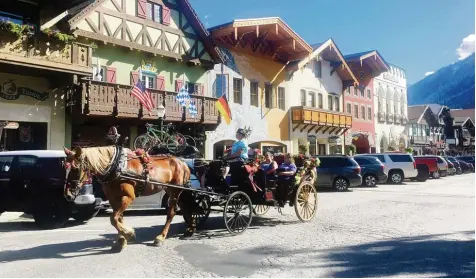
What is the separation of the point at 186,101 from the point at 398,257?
14956mm

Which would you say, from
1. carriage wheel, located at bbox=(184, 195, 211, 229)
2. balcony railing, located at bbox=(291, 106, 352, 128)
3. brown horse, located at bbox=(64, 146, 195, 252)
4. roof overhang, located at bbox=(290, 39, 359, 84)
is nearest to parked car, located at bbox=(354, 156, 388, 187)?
balcony railing, located at bbox=(291, 106, 352, 128)

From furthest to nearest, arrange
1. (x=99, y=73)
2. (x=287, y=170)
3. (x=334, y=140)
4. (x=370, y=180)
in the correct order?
1. (x=334, y=140)
2. (x=370, y=180)
3. (x=99, y=73)
4. (x=287, y=170)

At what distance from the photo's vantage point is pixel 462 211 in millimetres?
12000

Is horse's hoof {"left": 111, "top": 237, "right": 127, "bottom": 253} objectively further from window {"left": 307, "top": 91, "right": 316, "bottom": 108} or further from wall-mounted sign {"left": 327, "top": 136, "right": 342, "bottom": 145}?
wall-mounted sign {"left": 327, "top": 136, "right": 342, "bottom": 145}

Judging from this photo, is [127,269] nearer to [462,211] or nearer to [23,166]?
[23,166]

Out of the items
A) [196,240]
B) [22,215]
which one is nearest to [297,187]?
[196,240]

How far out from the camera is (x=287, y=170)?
995cm

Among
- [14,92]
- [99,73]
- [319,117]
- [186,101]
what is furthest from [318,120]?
[14,92]

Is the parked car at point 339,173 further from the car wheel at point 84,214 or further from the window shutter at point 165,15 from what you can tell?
the car wheel at point 84,214

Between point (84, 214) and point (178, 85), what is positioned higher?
point (178, 85)

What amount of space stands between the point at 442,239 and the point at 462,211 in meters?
4.83

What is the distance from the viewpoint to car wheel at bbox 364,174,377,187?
23.2 m

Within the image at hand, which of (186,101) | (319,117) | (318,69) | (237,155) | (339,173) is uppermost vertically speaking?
(318,69)

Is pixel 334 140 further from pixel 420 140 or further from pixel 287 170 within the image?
pixel 287 170
